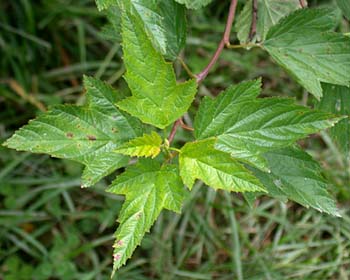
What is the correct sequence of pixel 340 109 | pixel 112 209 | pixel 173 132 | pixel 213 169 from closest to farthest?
1. pixel 213 169
2. pixel 173 132
3. pixel 340 109
4. pixel 112 209

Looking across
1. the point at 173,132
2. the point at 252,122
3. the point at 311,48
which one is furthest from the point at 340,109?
the point at 173,132

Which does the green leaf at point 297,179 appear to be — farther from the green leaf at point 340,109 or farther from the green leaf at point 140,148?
the green leaf at point 140,148

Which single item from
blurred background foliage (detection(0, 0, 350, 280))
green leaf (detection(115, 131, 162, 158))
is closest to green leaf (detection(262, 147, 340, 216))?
green leaf (detection(115, 131, 162, 158))

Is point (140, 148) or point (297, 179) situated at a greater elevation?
point (140, 148)

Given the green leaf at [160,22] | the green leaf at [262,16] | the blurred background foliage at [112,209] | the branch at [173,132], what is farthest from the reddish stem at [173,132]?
the blurred background foliage at [112,209]

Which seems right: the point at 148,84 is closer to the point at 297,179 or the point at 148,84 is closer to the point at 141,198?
the point at 141,198

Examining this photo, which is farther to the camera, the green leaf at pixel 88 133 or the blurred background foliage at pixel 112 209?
the blurred background foliage at pixel 112 209
